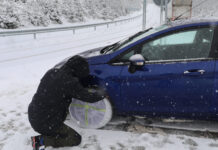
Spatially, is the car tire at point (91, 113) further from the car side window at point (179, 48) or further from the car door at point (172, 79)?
the car side window at point (179, 48)

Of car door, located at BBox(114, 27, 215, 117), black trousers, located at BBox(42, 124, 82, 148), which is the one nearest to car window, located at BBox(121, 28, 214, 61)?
car door, located at BBox(114, 27, 215, 117)

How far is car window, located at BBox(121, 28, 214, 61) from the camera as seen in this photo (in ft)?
11.8

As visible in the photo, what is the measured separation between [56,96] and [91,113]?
3.01ft

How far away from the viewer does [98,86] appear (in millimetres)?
3836

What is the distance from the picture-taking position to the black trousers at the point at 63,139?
3498 millimetres

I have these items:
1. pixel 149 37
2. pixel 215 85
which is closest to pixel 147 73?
pixel 149 37

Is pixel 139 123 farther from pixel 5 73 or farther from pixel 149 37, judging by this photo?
pixel 5 73

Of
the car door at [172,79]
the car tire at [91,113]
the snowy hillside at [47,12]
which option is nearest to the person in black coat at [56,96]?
the car tire at [91,113]

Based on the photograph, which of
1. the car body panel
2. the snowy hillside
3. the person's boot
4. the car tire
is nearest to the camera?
the person's boot

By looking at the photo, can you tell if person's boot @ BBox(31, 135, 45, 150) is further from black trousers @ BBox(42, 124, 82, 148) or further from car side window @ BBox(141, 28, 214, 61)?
car side window @ BBox(141, 28, 214, 61)

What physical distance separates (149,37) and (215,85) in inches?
46.2

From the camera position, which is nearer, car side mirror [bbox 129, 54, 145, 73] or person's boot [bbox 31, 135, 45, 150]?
person's boot [bbox 31, 135, 45, 150]

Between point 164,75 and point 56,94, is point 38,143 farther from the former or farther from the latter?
point 164,75

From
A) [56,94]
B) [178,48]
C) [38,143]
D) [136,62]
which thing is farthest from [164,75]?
[38,143]
